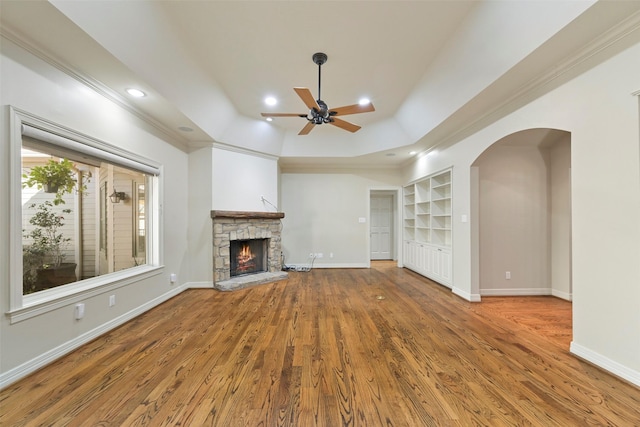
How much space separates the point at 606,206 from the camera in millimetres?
2004

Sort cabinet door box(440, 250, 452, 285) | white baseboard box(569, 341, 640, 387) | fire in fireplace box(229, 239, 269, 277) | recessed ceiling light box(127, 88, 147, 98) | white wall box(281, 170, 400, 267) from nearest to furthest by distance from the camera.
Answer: white baseboard box(569, 341, 640, 387)
recessed ceiling light box(127, 88, 147, 98)
cabinet door box(440, 250, 452, 285)
fire in fireplace box(229, 239, 269, 277)
white wall box(281, 170, 400, 267)

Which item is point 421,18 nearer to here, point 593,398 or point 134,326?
point 593,398

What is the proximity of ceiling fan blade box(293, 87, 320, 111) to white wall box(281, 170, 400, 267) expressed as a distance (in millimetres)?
3719

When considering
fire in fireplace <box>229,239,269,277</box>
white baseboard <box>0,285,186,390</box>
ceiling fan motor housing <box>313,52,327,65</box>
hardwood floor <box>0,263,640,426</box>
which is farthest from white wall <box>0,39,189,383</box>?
ceiling fan motor housing <box>313,52,327,65</box>

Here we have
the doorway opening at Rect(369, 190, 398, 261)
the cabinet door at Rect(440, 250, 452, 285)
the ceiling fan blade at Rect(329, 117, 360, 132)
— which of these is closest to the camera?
the ceiling fan blade at Rect(329, 117, 360, 132)

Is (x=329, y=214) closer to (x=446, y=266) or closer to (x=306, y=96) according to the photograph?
(x=446, y=266)

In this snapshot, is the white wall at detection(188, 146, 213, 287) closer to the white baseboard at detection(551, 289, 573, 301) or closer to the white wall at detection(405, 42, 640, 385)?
the white wall at detection(405, 42, 640, 385)

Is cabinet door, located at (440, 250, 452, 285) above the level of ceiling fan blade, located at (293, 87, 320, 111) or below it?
below

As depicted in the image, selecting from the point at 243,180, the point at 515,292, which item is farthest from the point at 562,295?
the point at 243,180

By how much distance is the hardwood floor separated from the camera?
154 centimetres

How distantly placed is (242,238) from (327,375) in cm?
349

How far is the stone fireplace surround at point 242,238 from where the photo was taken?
4.53m

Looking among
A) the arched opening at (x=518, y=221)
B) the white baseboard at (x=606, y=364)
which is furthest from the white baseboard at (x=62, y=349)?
the arched opening at (x=518, y=221)

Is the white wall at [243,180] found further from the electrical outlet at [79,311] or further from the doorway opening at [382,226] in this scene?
the doorway opening at [382,226]
